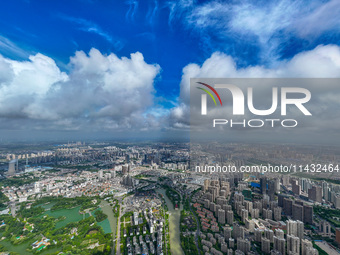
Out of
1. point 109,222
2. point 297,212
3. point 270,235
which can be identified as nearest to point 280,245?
point 270,235

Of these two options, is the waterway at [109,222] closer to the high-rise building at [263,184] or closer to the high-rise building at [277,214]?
the high-rise building at [277,214]

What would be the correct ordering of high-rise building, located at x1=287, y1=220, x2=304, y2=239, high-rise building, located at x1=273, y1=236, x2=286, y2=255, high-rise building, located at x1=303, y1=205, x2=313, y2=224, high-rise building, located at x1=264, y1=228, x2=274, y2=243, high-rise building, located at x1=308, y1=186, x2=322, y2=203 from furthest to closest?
high-rise building, located at x1=308, y1=186, x2=322, y2=203 < high-rise building, located at x1=303, y1=205, x2=313, y2=224 < high-rise building, located at x1=287, y1=220, x2=304, y2=239 < high-rise building, located at x1=264, y1=228, x2=274, y2=243 < high-rise building, located at x1=273, y1=236, x2=286, y2=255

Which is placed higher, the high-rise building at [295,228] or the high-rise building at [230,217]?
the high-rise building at [295,228]

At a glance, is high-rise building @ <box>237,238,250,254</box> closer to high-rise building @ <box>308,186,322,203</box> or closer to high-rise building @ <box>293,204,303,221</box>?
high-rise building @ <box>293,204,303,221</box>

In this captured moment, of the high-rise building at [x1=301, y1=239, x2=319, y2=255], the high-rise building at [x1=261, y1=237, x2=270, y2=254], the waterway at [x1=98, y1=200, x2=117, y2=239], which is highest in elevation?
the high-rise building at [x1=301, y1=239, x2=319, y2=255]

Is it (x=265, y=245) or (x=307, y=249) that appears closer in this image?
(x=307, y=249)

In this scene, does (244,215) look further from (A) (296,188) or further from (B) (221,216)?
(A) (296,188)

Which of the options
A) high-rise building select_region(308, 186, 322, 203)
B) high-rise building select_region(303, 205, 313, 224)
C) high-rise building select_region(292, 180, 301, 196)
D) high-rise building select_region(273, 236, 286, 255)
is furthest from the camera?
high-rise building select_region(292, 180, 301, 196)

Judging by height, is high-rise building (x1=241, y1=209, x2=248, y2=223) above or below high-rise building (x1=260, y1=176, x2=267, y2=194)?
below

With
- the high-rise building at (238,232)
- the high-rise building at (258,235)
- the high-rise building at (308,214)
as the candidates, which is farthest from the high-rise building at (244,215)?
the high-rise building at (308,214)

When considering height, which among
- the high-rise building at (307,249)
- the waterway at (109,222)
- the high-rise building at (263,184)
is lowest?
the waterway at (109,222)

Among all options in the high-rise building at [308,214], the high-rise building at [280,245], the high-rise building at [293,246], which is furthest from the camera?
the high-rise building at [308,214]

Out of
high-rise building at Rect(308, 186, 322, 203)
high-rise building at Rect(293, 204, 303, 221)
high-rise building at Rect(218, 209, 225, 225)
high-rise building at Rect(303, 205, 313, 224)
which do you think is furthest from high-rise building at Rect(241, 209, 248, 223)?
high-rise building at Rect(308, 186, 322, 203)
